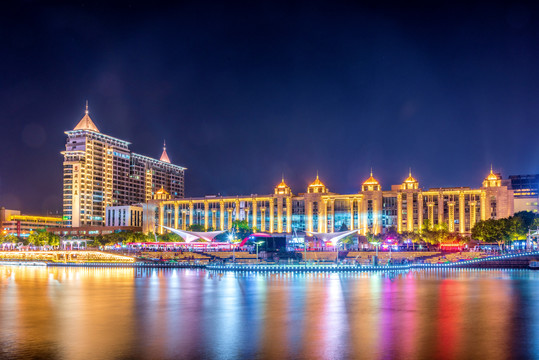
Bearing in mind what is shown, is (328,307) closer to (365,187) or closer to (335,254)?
(335,254)

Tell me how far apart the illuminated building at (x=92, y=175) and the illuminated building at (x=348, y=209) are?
92.4ft

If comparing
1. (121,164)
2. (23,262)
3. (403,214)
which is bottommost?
(23,262)

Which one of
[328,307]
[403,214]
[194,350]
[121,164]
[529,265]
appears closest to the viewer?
[194,350]

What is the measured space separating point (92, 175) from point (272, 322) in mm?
137982

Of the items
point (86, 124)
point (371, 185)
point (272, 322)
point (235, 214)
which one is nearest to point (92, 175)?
point (86, 124)

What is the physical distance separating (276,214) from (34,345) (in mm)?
103078

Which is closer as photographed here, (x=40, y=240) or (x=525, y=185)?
(x=40, y=240)

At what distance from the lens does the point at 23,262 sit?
10506cm

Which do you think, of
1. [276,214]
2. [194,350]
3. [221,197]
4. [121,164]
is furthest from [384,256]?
[121,164]

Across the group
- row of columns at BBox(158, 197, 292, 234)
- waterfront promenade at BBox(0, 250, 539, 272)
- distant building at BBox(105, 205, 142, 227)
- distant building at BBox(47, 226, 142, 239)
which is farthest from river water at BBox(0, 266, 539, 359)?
distant building at BBox(105, 205, 142, 227)

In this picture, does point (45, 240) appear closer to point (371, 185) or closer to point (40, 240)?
point (40, 240)

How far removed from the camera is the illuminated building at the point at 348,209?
374 ft

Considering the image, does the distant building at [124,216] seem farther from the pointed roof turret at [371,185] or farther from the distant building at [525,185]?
the distant building at [525,185]

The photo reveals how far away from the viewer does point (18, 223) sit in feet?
578
